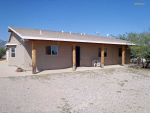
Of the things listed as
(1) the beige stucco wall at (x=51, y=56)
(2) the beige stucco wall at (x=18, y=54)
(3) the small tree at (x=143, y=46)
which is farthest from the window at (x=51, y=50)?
(3) the small tree at (x=143, y=46)

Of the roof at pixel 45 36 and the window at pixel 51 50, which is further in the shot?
the window at pixel 51 50

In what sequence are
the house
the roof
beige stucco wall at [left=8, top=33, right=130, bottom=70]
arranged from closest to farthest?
1. the roof
2. the house
3. beige stucco wall at [left=8, top=33, right=130, bottom=70]

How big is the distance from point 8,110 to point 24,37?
6.51 meters

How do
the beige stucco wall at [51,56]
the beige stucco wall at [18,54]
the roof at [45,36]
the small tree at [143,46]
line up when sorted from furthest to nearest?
1. the small tree at [143,46]
2. the beige stucco wall at [18,54]
3. the beige stucco wall at [51,56]
4. the roof at [45,36]

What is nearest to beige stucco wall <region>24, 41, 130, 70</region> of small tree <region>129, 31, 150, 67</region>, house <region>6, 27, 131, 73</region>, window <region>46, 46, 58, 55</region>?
house <region>6, 27, 131, 73</region>

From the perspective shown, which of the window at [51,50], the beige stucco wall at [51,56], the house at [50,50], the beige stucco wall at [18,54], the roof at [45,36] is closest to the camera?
the roof at [45,36]

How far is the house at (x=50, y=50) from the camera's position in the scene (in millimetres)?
10761

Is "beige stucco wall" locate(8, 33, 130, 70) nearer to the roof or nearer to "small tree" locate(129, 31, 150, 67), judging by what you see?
the roof

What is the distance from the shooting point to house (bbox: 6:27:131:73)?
1076 centimetres

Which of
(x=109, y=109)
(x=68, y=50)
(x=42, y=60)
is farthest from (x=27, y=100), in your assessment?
(x=68, y=50)

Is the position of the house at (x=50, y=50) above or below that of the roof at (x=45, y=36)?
below

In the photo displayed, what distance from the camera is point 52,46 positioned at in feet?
40.0

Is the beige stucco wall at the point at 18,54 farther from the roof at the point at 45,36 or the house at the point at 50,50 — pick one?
the roof at the point at 45,36

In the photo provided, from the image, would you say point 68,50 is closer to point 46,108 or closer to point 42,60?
point 42,60
